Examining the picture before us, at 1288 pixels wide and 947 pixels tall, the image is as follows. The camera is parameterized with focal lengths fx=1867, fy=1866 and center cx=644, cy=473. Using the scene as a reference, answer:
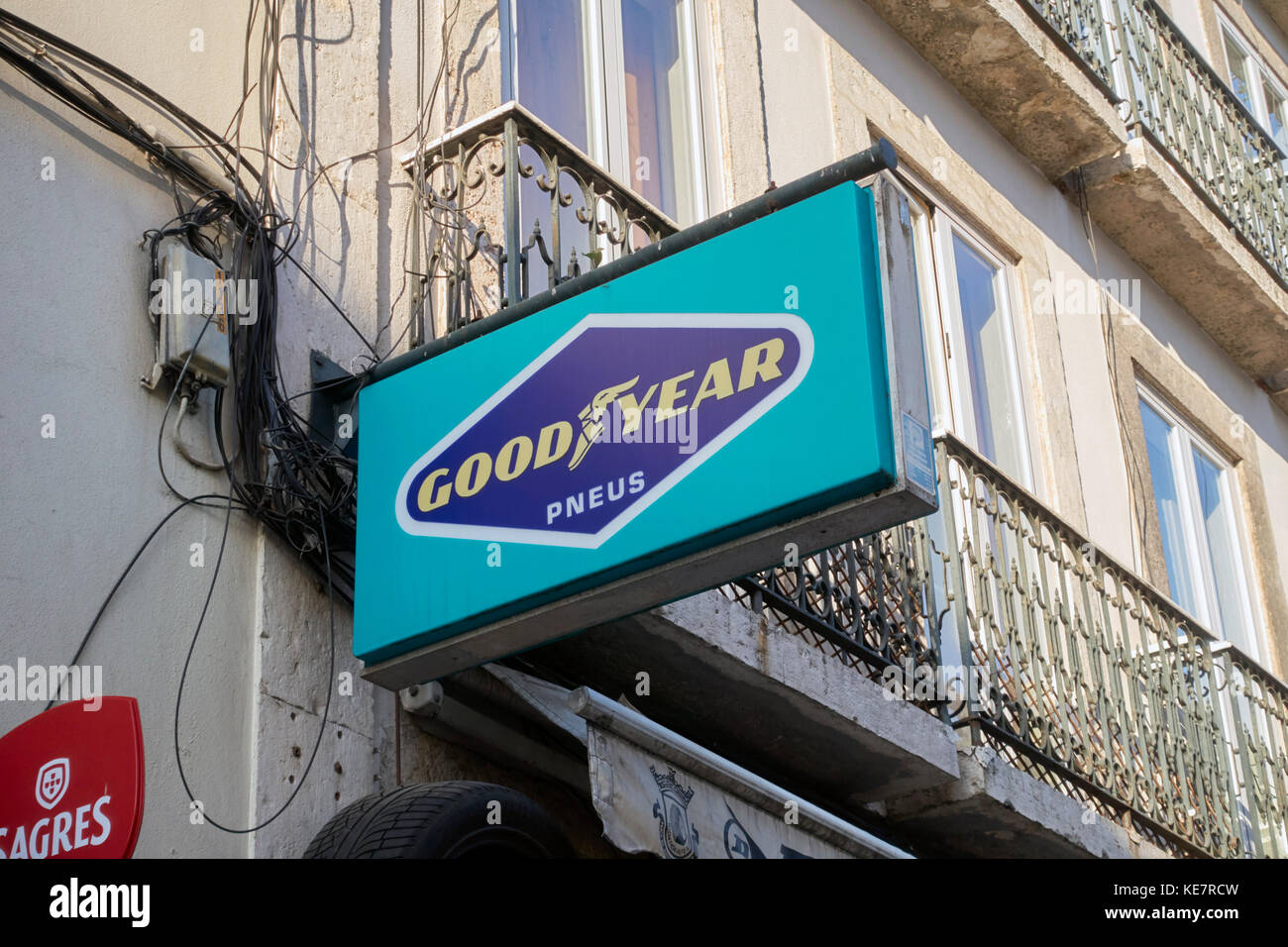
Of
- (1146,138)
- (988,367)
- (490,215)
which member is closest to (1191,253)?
(1146,138)

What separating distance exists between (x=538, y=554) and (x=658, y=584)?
33 cm

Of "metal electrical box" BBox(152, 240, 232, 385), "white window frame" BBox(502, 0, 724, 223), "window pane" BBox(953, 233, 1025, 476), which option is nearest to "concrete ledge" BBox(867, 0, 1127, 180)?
"window pane" BBox(953, 233, 1025, 476)

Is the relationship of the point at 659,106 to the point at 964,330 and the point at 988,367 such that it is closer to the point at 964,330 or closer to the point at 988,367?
the point at 964,330

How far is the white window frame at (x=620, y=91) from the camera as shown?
316 inches

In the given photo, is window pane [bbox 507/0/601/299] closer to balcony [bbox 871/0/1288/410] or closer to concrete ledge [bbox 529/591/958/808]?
concrete ledge [bbox 529/591/958/808]

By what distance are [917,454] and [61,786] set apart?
7.11 ft

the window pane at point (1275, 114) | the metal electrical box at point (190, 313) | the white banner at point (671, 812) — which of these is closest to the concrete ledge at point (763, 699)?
the white banner at point (671, 812)

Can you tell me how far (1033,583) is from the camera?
838 cm

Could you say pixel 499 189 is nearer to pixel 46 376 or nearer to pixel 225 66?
pixel 225 66

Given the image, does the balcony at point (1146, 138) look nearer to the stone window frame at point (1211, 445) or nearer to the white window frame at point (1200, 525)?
the stone window frame at point (1211, 445)

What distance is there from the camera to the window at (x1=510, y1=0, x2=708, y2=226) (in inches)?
315

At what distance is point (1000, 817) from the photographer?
765 cm

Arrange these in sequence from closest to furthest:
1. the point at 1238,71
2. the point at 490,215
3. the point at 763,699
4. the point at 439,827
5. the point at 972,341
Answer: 1. the point at 439,827
2. the point at 763,699
3. the point at 490,215
4. the point at 972,341
5. the point at 1238,71
